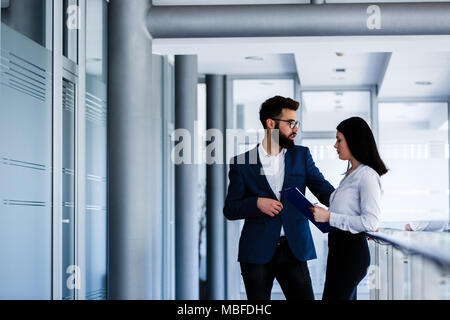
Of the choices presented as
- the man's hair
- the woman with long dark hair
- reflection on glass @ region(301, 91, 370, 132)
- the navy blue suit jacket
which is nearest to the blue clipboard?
the woman with long dark hair

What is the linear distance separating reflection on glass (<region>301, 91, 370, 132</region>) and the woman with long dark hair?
7.29m

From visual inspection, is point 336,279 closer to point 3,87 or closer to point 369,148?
point 369,148

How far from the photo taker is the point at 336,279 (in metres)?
3.39

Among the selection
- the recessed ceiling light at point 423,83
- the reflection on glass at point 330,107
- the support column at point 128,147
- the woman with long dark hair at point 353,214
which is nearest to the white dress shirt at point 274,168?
the woman with long dark hair at point 353,214

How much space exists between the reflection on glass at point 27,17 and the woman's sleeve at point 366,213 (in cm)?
201

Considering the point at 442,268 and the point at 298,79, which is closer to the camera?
the point at 442,268

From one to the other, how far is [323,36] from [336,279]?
7.07ft

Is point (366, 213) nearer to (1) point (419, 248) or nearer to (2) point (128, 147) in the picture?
(1) point (419, 248)

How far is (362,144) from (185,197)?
17.0 feet

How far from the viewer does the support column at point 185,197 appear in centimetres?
844

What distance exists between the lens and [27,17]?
4.12 m

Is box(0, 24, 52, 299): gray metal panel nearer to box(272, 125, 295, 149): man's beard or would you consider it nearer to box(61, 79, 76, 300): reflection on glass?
box(61, 79, 76, 300): reflection on glass

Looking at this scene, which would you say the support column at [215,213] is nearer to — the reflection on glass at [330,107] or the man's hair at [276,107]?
the reflection on glass at [330,107]
